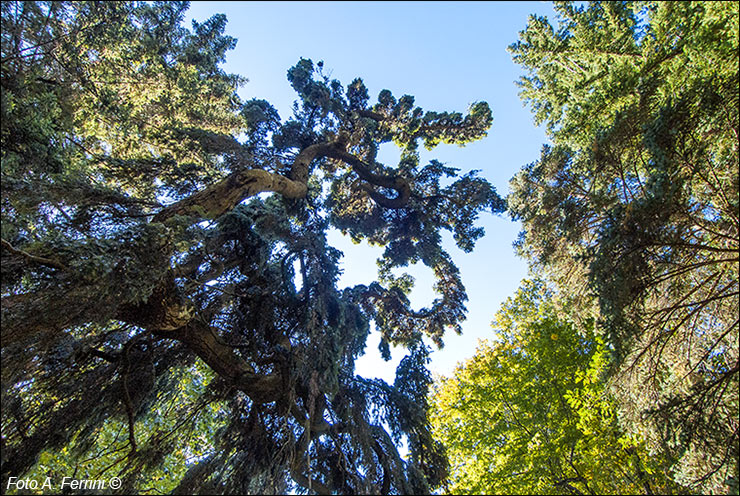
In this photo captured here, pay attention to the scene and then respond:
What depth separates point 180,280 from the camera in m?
5.56

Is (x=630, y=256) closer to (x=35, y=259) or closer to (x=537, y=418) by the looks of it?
(x=537, y=418)

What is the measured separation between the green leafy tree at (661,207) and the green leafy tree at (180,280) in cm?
369

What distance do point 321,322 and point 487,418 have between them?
237 inches

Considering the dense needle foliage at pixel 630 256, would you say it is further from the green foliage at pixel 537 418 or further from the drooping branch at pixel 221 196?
the drooping branch at pixel 221 196

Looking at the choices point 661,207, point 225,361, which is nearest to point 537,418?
point 661,207

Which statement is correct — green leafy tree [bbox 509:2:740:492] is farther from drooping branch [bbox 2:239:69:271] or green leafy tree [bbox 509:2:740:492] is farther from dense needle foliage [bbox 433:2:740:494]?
drooping branch [bbox 2:239:69:271]

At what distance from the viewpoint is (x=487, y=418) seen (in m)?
9.11

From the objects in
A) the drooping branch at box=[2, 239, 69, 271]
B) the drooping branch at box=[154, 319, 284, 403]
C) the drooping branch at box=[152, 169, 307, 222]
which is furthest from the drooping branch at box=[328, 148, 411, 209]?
the drooping branch at box=[2, 239, 69, 271]

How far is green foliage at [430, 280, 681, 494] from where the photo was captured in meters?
7.05

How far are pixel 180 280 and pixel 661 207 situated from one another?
702 centimetres

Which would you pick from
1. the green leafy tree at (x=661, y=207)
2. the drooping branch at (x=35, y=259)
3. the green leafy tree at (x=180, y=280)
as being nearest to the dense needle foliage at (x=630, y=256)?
the green leafy tree at (x=661, y=207)

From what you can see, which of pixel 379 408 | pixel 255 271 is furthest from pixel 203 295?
pixel 379 408

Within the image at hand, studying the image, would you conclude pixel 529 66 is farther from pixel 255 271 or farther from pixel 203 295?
pixel 203 295

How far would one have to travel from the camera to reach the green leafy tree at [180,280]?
3793 mm
